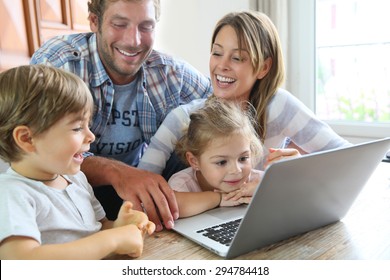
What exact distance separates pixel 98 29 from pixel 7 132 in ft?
2.76

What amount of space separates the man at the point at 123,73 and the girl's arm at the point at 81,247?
1.82ft

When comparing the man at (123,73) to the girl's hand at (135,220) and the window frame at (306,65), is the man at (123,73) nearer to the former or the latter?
the girl's hand at (135,220)

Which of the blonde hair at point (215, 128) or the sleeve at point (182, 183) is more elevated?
the blonde hair at point (215, 128)

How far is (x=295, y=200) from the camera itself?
29.7 inches

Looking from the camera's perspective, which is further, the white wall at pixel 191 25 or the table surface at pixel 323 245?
the white wall at pixel 191 25

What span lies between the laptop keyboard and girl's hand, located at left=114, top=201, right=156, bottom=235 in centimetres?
12

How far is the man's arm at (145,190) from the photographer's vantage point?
97 centimetres

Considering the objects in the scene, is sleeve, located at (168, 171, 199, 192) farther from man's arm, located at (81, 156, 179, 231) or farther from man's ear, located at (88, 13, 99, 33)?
man's ear, located at (88, 13, 99, 33)

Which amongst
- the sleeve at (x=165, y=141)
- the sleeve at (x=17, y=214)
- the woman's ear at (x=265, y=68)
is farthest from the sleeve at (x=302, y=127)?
the sleeve at (x=17, y=214)

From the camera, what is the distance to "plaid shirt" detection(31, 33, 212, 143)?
4.83 feet

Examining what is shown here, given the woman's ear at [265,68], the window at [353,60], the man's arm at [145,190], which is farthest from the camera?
the window at [353,60]

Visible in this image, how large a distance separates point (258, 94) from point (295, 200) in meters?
0.80

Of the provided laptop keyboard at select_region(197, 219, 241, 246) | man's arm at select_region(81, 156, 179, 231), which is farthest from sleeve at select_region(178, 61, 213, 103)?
laptop keyboard at select_region(197, 219, 241, 246)
